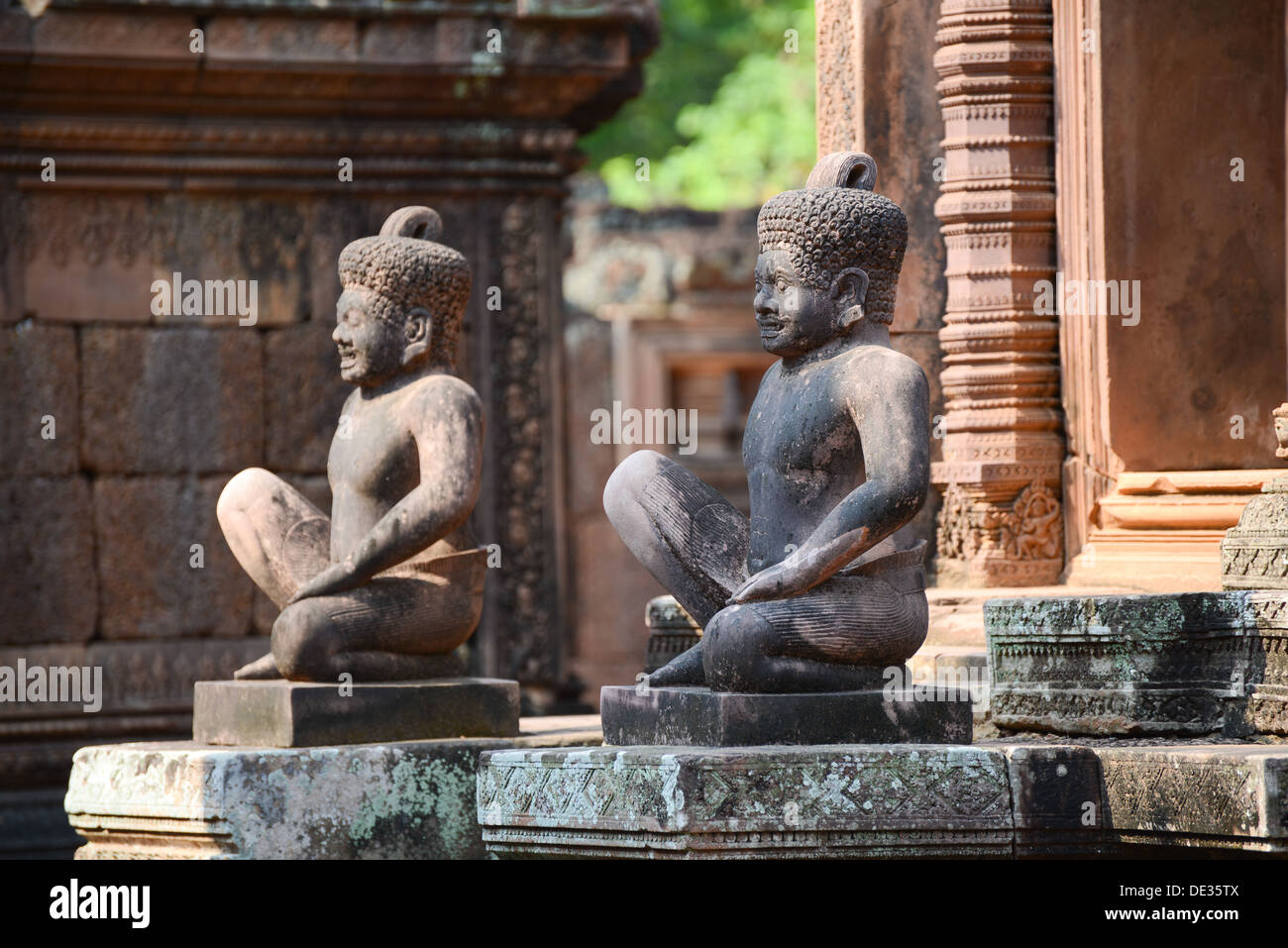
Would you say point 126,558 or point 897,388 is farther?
point 126,558

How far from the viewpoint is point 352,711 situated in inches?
217

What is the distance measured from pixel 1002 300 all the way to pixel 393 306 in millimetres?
2014

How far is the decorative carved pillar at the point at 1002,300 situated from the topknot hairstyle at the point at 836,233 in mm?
1870

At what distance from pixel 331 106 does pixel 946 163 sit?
3490mm

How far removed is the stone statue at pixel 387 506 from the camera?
18.2 ft

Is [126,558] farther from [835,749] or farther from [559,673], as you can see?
[835,749]

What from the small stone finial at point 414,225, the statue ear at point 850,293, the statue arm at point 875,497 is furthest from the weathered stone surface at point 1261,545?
the small stone finial at point 414,225

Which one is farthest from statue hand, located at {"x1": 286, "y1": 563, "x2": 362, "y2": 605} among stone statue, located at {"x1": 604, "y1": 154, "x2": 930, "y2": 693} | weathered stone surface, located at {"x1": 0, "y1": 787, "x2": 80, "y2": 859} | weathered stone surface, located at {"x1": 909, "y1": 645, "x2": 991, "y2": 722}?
weathered stone surface, located at {"x1": 0, "y1": 787, "x2": 80, "y2": 859}

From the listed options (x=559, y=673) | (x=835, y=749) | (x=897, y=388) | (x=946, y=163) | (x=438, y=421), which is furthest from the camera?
(x=559, y=673)

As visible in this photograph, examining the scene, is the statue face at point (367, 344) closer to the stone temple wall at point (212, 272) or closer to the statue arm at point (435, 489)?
the statue arm at point (435, 489)

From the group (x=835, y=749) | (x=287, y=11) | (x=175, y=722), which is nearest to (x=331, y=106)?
(x=287, y=11)

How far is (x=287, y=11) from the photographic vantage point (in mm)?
9062

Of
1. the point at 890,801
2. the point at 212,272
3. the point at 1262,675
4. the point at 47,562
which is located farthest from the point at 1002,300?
the point at 47,562

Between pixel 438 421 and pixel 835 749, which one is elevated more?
pixel 438 421
